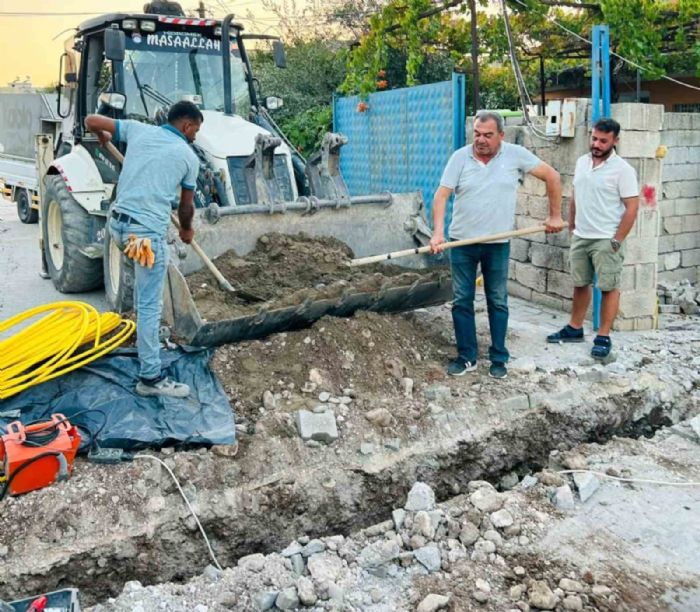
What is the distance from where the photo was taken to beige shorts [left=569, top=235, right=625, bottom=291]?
5816 millimetres

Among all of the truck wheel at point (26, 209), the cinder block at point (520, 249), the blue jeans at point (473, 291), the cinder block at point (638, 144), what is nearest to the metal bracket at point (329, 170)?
the blue jeans at point (473, 291)

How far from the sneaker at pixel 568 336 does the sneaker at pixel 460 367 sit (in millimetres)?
1079

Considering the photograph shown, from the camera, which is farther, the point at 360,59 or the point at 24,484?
the point at 360,59

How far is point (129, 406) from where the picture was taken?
4.62 meters

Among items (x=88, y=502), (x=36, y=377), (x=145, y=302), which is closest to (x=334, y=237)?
(x=145, y=302)

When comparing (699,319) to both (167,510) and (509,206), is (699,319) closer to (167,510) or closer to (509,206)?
(509,206)

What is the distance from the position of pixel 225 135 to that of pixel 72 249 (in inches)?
77.0

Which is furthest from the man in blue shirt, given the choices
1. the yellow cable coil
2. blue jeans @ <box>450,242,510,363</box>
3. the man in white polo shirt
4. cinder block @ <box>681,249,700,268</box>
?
Answer: cinder block @ <box>681,249,700,268</box>

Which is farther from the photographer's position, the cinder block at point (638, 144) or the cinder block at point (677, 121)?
the cinder block at point (677, 121)

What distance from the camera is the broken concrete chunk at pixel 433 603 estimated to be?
313 centimetres

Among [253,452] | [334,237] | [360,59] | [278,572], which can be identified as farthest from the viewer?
[360,59]

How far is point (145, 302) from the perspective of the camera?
4.67m

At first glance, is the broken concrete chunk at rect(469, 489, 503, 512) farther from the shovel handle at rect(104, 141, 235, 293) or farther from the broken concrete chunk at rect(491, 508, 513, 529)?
the shovel handle at rect(104, 141, 235, 293)

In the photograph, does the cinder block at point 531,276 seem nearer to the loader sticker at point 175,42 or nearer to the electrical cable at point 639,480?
the electrical cable at point 639,480
